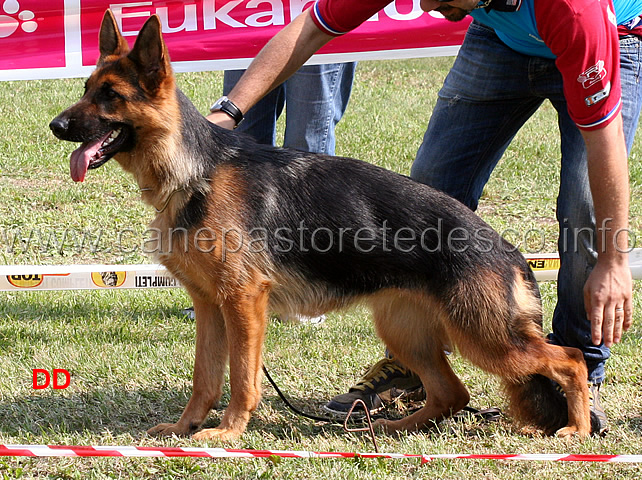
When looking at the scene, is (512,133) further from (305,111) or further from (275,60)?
(305,111)

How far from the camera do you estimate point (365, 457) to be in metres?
3.15

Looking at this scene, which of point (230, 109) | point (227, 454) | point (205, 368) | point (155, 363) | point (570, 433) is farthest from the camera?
point (155, 363)

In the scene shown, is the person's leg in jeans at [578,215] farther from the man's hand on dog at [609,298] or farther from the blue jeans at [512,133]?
the man's hand on dog at [609,298]

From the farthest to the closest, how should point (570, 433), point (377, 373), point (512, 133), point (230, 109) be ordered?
point (377, 373)
point (512, 133)
point (230, 109)
point (570, 433)

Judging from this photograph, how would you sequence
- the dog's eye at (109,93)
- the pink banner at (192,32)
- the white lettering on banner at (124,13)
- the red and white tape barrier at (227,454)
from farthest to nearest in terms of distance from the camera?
the white lettering on banner at (124,13)
the pink banner at (192,32)
the dog's eye at (109,93)
the red and white tape barrier at (227,454)

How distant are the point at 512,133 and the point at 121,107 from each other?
1.96 meters

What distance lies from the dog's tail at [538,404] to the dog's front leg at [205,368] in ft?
4.39

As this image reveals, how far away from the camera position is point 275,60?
11.9 ft

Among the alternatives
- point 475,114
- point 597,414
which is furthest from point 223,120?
point 597,414

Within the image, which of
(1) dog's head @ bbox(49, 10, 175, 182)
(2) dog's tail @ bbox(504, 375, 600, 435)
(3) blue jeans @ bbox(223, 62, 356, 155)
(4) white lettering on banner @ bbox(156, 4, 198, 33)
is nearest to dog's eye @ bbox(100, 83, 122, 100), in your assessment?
(1) dog's head @ bbox(49, 10, 175, 182)

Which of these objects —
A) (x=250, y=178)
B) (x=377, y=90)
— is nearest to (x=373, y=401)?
(x=250, y=178)

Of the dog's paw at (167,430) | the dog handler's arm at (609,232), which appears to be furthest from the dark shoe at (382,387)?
the dog handler's arm at (609,232)

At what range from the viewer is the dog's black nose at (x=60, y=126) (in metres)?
2.95

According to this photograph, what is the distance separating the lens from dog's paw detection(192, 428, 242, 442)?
10.9 feet
